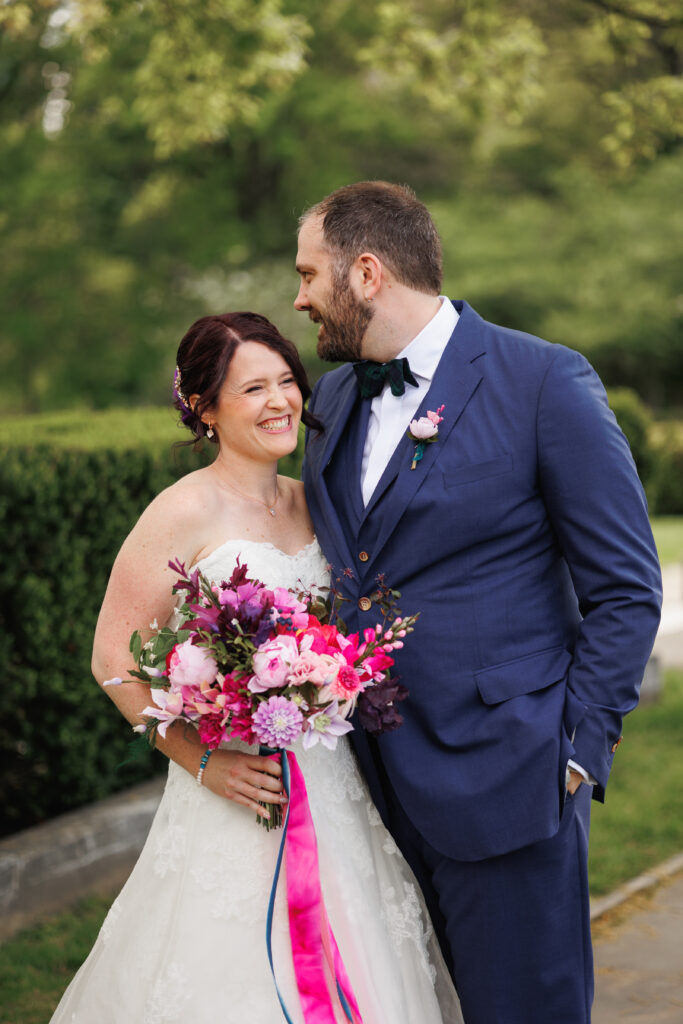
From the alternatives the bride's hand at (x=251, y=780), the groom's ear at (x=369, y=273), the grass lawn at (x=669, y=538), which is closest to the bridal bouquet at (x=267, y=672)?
the bride's hand at (x=251, y=780)

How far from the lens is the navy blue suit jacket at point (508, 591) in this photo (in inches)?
108

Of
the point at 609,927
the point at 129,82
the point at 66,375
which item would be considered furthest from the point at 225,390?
the point at 66,375

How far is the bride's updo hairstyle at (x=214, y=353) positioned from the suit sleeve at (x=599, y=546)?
757 millimetres

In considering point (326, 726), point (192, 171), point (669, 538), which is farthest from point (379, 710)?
point (192, 171)

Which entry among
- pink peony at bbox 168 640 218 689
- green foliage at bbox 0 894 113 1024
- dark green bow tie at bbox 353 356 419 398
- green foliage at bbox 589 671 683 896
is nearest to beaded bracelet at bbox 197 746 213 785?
pink peony at bbox 168 640 218 689

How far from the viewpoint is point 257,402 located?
2953 millimetres

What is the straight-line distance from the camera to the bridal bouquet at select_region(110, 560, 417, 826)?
2312mm

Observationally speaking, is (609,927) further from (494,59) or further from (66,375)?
(66,375)

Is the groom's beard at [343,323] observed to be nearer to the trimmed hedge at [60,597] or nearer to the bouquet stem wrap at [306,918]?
the bouquet stem wrap at [306,918]

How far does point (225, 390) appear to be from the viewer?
2.98 meters

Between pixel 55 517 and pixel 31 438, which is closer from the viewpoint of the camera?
pixel 55 517

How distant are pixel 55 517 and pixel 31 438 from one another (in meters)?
0.57

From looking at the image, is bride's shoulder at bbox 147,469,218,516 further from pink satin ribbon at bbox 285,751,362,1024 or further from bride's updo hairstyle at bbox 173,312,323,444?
pink satin ribbon at bbox 285,751,362,1024

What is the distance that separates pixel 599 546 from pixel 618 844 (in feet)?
10.3
